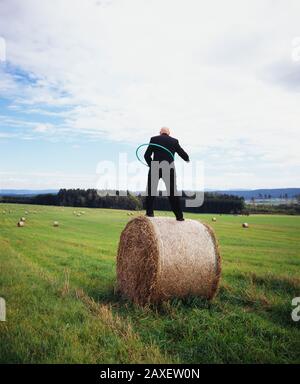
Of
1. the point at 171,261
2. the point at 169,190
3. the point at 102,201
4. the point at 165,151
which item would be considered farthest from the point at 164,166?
the point at 102,201

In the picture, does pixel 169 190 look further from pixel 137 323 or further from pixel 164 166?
pixel 137 323

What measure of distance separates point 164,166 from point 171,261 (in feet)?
7.09

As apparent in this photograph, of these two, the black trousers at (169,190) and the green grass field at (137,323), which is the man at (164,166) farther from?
the green grass field at (137,323)

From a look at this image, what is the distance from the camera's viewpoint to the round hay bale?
8.78m

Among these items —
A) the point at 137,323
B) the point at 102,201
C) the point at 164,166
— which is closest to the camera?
the point at 137,323

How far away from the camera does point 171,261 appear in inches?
348

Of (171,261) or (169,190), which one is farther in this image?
(169,190)

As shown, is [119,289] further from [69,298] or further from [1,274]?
[1,274]

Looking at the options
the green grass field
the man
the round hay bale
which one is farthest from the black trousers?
the green grass field

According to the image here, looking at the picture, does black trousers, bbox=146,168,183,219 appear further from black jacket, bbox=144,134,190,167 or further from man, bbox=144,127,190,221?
black jacket, bbox=144,134,190,167

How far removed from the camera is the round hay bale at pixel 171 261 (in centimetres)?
878

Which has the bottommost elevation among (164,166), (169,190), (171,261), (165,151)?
(171,261)
